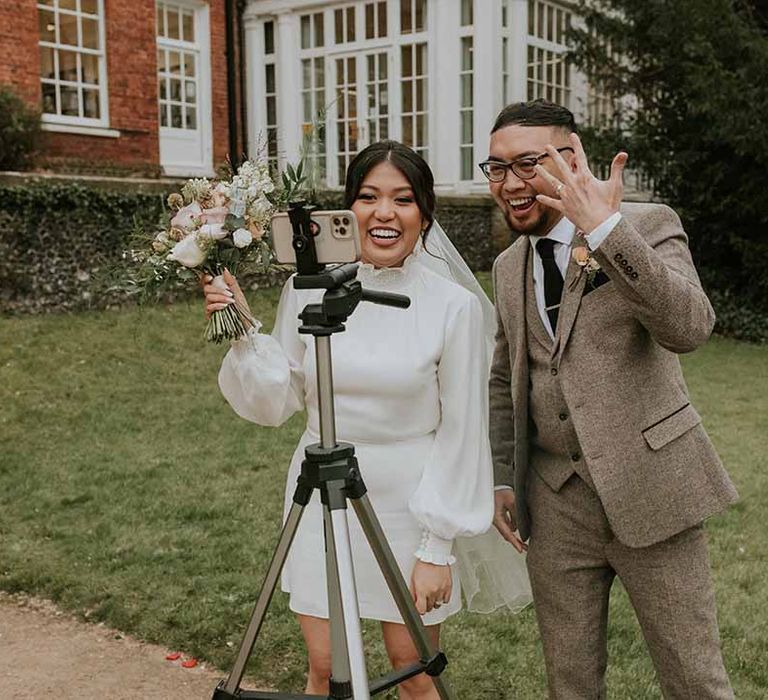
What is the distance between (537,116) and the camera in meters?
2.21

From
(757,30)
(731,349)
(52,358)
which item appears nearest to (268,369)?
(52,358)

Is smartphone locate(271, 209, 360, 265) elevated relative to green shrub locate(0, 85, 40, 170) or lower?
lower

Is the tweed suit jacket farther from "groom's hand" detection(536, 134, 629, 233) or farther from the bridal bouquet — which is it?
the bridal bouquet

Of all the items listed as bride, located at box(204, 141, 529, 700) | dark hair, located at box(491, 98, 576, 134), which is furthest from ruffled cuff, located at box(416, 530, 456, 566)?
dark hair, located at box(491, 98, 576, 134)

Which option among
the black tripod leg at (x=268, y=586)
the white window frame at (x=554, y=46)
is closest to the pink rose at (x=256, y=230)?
the black tripod leg at (x=268, y=586)

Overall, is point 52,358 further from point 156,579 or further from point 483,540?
point 483,540

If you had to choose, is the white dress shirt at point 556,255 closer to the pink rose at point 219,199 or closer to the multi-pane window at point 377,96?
the pink rose at point 219,199

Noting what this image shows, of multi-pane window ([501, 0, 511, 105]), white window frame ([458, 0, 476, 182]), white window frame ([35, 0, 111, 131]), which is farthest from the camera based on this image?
multi-pane window ([501, 0, 511, 105])

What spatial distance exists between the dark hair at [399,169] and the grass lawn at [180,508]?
1.96 m

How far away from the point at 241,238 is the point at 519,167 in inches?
27.1

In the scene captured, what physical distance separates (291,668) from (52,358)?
4913 millimetres

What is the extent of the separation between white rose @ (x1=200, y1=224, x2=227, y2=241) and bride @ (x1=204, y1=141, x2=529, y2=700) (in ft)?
0.43

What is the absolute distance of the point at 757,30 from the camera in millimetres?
11164

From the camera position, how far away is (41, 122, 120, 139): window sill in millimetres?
11625
